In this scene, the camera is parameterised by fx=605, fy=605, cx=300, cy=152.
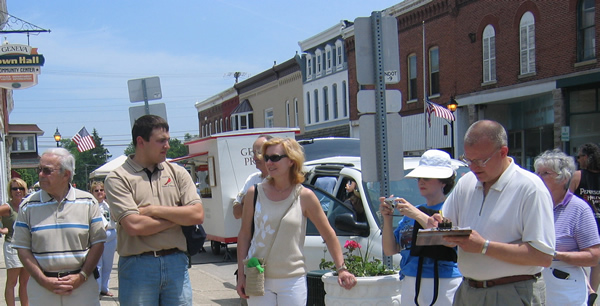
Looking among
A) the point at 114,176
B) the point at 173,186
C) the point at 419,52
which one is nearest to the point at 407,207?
the point at 173,186

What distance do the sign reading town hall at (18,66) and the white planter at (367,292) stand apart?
46.8ft

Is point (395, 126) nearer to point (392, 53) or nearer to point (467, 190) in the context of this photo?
point (392, 53)

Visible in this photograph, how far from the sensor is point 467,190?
3.57 meters

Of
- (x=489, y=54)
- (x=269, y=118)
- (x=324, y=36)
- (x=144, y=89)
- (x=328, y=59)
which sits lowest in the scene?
(x=144, y=89)

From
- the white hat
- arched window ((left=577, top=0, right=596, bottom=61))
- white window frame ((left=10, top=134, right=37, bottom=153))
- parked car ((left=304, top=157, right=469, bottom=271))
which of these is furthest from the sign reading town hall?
white window frame ((left=10, top=134, right=37, bottom=153))

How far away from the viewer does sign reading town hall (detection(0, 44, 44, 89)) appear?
1661 centimetres

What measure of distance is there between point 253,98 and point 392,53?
42.3 metres

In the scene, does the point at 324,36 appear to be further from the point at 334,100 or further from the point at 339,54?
the point at 334,100

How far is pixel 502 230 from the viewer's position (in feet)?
10.7

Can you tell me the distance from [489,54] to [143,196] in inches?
896

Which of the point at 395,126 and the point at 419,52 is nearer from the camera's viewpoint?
the point at 395,126

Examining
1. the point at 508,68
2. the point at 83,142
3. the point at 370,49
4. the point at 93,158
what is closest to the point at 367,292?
the point at 370,49

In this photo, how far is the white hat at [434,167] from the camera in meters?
4.32

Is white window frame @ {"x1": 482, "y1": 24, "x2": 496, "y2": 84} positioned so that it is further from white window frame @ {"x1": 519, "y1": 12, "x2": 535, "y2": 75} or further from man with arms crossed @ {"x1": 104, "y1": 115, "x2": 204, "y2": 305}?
man with arms crossed @ {"x1": 104, "y1": 115, "x2": 204, "y2": 305}
